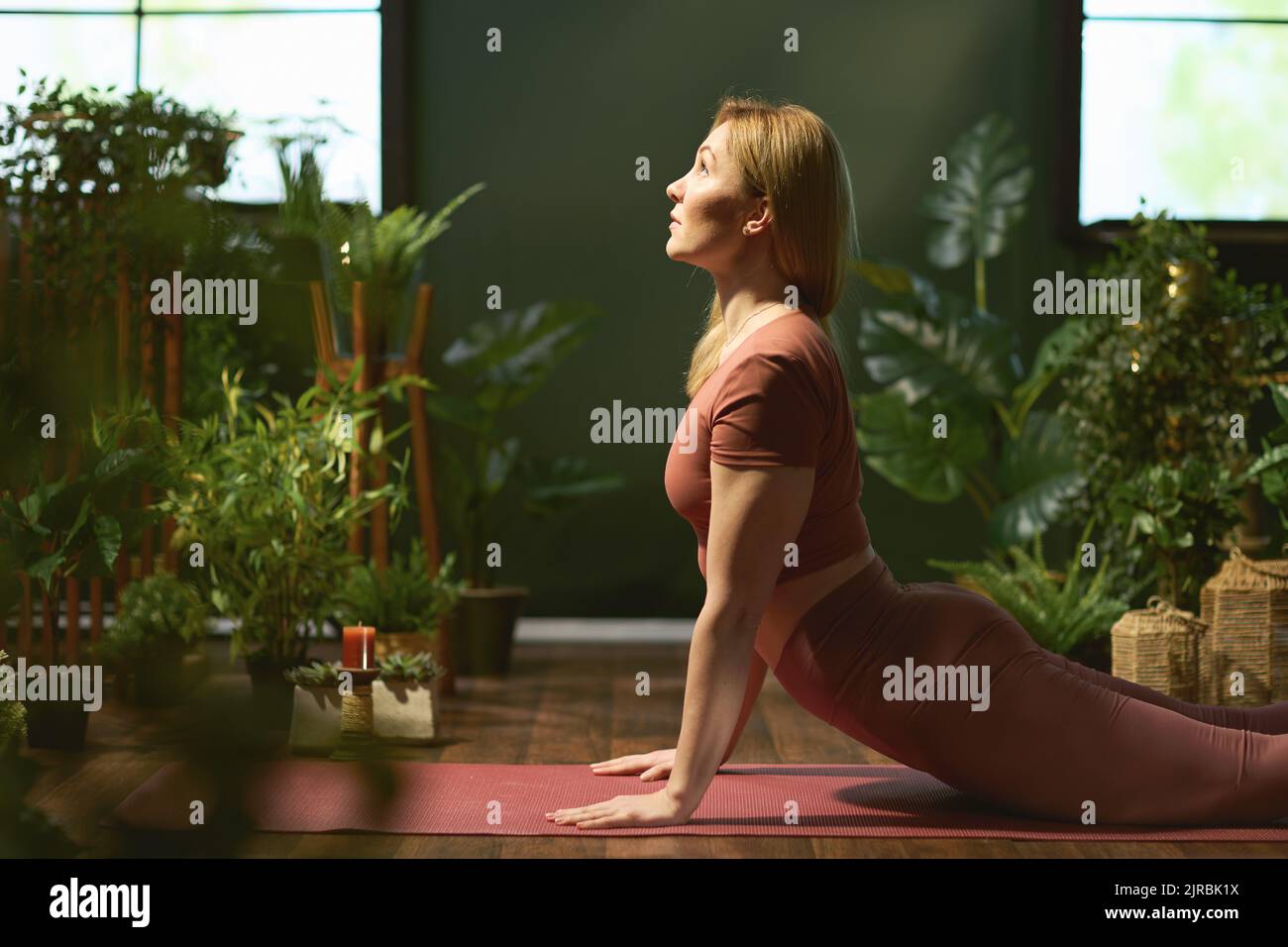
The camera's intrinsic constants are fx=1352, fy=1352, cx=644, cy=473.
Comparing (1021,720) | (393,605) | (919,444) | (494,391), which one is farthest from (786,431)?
(919,444)

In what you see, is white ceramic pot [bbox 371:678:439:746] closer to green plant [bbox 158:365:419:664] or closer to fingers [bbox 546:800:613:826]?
green plant [bbox 158:365:419:664]

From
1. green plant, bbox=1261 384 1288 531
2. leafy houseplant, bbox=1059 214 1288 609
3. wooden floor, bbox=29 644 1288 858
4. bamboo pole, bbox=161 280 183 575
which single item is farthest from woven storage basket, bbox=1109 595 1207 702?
bamboo pole, bbox=161 280 183 575

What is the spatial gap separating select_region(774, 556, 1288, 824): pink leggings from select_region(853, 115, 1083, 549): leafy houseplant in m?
2.02

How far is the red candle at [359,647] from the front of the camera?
2752 mm

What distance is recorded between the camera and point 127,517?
2.51 metres

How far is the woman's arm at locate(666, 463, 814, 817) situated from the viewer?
187cm

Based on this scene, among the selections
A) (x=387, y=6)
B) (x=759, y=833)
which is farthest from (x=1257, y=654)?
(x=387, y=6)

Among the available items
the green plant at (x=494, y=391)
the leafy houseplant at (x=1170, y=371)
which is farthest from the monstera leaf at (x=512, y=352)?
the leafy houseplant at (x=1170, y=371)

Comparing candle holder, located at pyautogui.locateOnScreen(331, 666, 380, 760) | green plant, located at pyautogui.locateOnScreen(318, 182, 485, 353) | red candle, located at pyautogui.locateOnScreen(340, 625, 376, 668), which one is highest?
green plant, located at pyautogui.locateOnScreen(318, 182, 485, 353)

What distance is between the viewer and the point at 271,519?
9.71ft

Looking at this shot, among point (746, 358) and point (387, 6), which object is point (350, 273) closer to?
point (387, 6)

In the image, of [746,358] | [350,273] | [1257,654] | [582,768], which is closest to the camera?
[746,358]

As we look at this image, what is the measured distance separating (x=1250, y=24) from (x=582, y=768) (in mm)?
3700

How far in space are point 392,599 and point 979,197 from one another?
2326 mm
